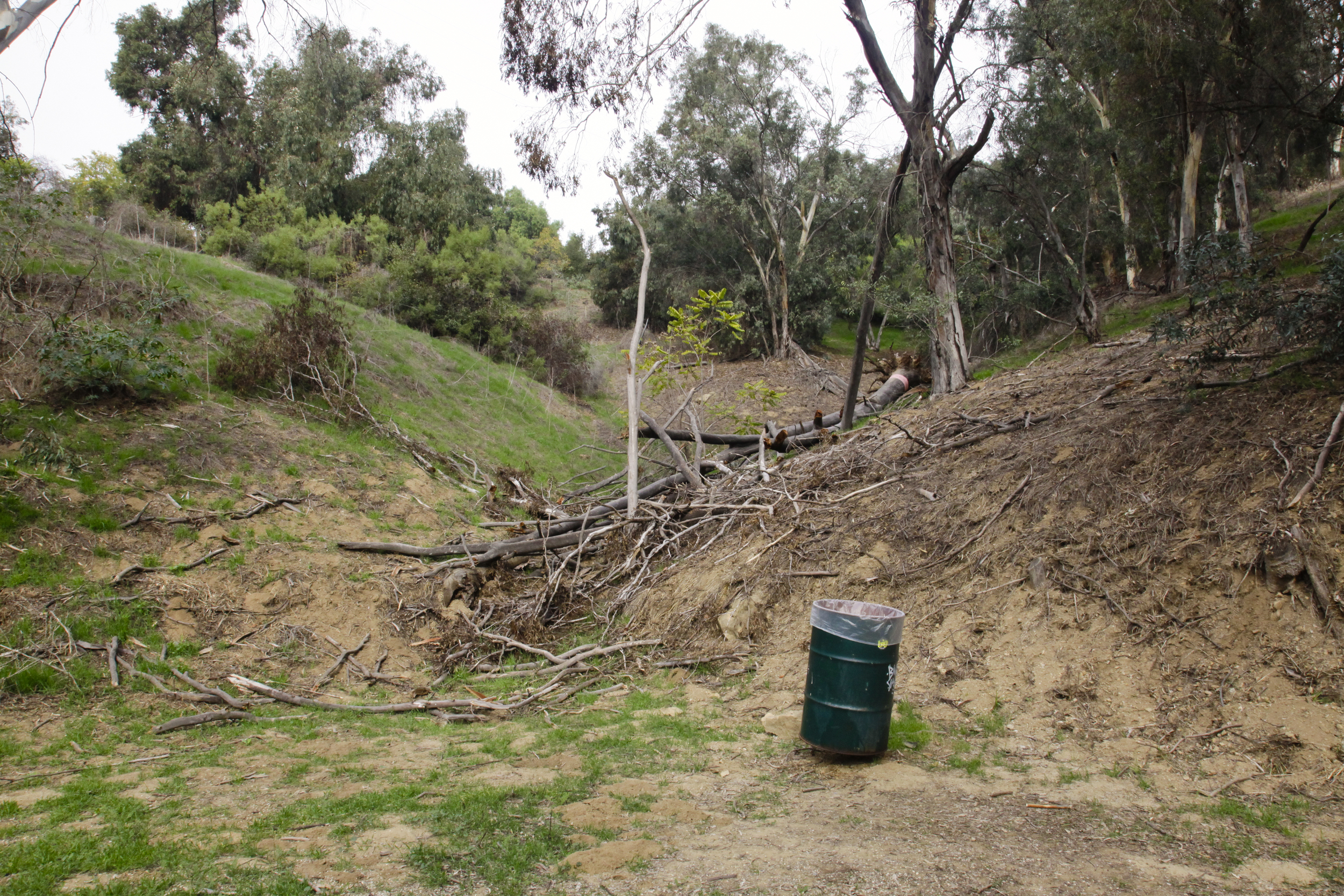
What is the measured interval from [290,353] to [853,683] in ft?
40.9

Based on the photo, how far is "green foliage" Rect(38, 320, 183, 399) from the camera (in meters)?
10.1

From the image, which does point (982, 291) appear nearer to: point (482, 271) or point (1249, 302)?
point (482, 271)

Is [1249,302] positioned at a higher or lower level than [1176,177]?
lower

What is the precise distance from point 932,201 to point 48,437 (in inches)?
487

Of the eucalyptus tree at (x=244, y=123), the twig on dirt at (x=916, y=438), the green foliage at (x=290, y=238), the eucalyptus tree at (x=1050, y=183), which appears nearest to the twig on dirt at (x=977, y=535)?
the twig on dirt at (x=916, y=438)

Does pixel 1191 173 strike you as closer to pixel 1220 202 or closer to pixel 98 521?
pixel 1220 202

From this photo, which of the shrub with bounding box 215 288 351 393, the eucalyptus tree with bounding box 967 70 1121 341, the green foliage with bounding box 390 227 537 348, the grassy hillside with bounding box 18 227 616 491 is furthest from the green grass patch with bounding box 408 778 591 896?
the green foliage with bounding box 390 227 537 348

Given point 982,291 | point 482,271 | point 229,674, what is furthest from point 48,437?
point 982,291

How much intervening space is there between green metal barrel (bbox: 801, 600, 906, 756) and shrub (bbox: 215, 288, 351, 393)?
38.8 ft

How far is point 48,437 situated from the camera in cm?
945

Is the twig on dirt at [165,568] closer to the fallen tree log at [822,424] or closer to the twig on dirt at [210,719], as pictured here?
the twig on dirt at [210,719]

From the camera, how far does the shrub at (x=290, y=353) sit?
13.4m

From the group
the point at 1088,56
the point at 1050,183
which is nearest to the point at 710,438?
the point at 1088,56

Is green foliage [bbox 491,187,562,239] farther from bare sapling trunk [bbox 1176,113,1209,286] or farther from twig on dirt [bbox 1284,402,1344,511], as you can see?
twig on dirt [bbox 1284,402,1344,511]
